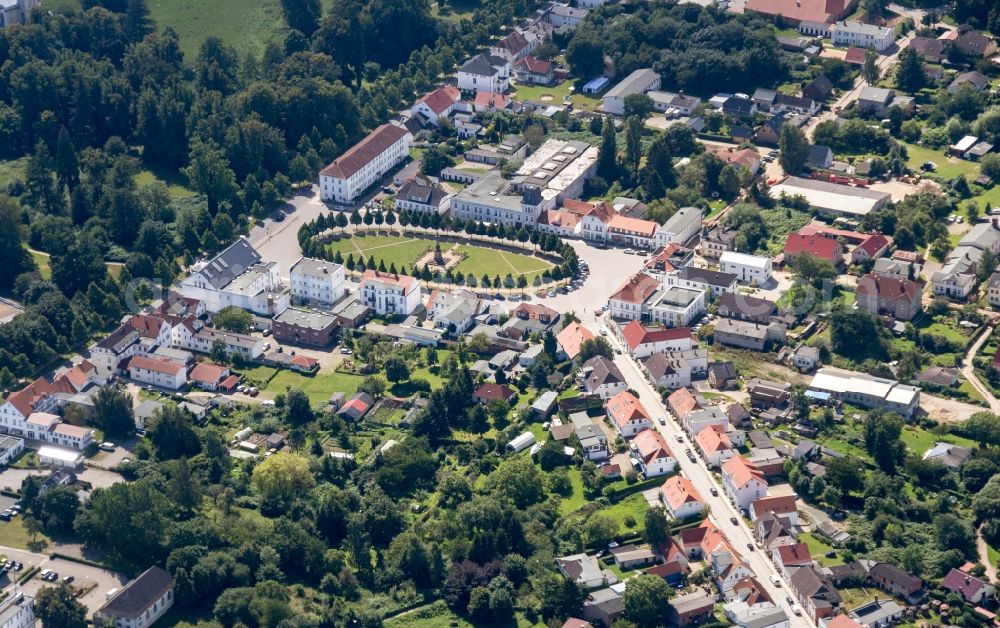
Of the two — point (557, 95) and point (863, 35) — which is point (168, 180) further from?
point (863, 35)

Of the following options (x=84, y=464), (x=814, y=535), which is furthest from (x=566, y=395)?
(x=84, y=464)

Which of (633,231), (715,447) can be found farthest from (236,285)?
(715,447)

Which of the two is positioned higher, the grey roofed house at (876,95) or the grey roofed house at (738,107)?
the grey roofed house at (876,95)

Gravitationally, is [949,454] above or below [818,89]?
above

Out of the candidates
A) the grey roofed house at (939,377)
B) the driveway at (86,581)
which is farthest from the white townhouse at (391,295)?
the grey roofed house at (939,377)

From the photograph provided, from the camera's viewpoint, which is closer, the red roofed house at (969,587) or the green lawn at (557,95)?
the red roofed house at (969,587)

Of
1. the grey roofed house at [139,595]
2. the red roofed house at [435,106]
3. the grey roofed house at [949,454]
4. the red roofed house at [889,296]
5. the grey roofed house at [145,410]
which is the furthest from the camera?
the red roofed house at [435,106]

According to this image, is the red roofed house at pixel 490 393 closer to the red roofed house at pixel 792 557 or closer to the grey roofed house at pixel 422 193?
the red roofed house at pixel 792 557
